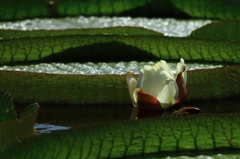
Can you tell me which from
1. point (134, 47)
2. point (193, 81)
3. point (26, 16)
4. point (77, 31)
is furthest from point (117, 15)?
point (193, 81)

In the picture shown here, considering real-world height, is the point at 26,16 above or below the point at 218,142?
below

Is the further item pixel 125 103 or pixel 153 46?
pixel 153 46

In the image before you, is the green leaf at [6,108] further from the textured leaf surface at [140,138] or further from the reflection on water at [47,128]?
the textured leaf surface at [140,138]

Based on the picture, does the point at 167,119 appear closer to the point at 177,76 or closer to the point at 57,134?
the point at 57,134

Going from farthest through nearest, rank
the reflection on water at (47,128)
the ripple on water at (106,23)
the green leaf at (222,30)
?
the ripple on water at (106,23) < the green leaf at (222,30) < the reflection on water at (47,128)

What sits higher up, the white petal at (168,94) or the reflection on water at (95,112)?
the white petal at (168,94)

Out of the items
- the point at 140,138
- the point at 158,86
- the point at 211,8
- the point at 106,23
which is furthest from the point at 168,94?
the point at 211,8

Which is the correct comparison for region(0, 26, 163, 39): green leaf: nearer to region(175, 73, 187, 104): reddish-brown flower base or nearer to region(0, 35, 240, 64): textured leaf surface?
region(0, 35, 240, 64): textured leaf surface

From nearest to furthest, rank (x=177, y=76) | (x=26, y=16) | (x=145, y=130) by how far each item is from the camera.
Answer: (x=145, y=130) → (x=177, y=76) → (x=26, y=16)

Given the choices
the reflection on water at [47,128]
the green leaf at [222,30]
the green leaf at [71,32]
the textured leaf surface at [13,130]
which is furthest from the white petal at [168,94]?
the green leaf at [222,30]
